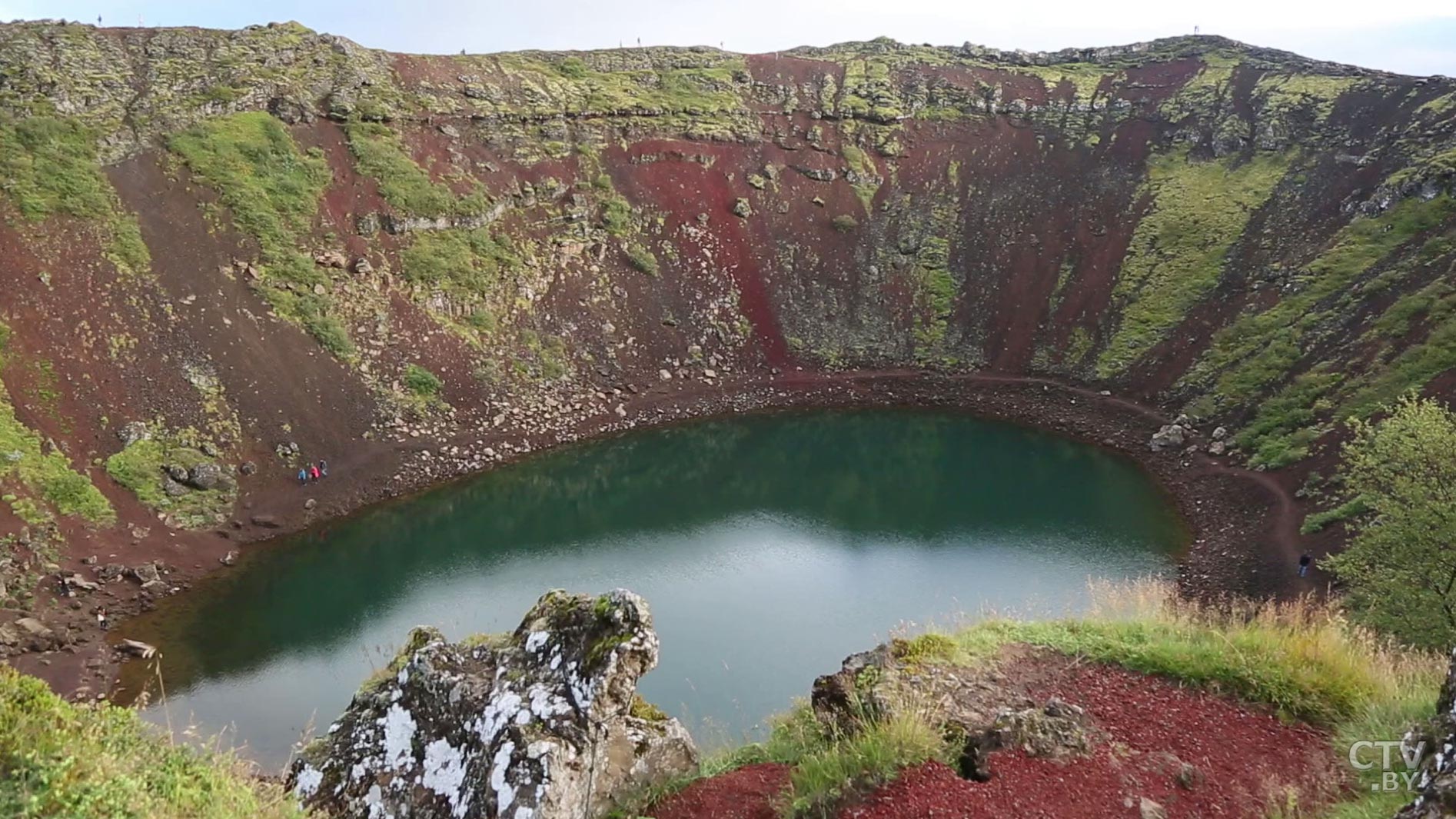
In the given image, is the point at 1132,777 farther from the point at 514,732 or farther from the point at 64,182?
the point at 64,182

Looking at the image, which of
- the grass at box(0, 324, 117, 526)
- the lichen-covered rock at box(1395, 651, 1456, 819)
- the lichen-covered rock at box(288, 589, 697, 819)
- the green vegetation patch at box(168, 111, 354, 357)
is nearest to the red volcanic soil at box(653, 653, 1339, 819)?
the lichen-covered rock at box(288, 589, 697, 819)

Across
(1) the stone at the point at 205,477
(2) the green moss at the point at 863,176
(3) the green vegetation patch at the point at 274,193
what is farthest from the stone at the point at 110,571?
(2) the green moss at the point at 863,176

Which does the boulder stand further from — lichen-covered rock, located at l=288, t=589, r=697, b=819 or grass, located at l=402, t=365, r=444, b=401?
lichen-covered rock, located at l=288, t=589, r=697, b=819

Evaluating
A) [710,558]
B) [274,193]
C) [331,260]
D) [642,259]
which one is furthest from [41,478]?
[642,259]

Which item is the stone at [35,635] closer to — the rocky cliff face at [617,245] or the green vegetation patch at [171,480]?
the rocky cliff face at [617,245]

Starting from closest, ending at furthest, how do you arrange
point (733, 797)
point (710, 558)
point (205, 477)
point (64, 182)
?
point (733, 797) < point (205, 477) < point (710, 558) < point (64, 182)

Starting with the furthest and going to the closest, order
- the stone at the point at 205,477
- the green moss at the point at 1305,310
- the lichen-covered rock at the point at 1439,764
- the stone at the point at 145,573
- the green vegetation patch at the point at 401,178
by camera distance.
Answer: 1. the green vegetation patch at the point at 401,178
2. the green moss at the point at 1305,310
3. the stone at the point at 205,477
4. the stone at the point at 145,573
5. the lichen-covered rock at the point at 1439,764
